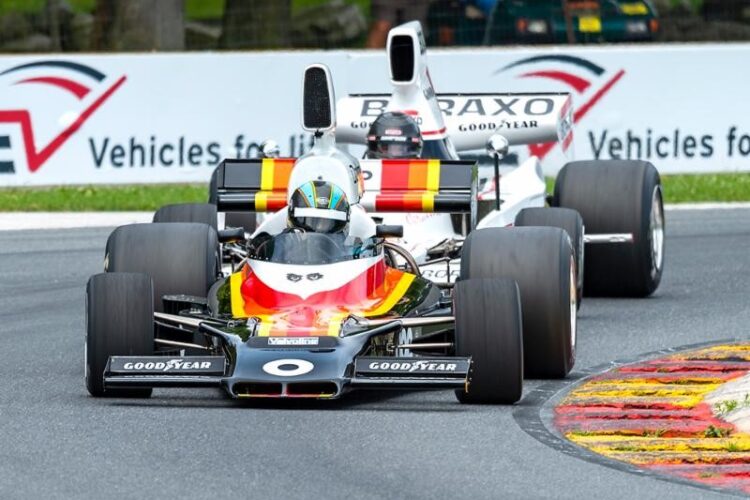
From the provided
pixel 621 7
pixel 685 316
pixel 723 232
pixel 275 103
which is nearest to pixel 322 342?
pixel 685 316

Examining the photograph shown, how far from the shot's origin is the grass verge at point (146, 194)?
68.6ft

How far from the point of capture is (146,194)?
70.8 feet

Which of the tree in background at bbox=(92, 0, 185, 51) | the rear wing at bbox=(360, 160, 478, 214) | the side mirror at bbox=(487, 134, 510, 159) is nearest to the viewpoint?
the rear wing at bbox=(360, 160, 478, 214)

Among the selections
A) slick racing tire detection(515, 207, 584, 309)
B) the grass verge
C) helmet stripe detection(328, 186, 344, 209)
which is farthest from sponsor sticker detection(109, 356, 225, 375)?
the grass verge

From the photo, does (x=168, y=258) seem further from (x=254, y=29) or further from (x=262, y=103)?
(x=254, y=29)

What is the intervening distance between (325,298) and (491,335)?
947 millimetres

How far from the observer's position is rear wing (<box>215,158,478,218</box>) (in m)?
11.9

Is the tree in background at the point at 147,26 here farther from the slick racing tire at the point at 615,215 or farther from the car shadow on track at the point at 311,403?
the car shadow on track at the point at 311,403

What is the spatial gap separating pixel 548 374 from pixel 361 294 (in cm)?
111

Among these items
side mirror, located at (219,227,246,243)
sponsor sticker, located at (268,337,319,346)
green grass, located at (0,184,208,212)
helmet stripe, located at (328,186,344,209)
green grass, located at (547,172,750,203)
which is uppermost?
helmet stripe, located at (328,186,344,209)

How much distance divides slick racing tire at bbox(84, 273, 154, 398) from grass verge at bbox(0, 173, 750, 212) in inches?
415

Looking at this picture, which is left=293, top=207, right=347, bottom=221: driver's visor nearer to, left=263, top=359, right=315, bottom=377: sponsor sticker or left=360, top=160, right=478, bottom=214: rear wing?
left=360, top=160, right=478, bottom=214: rear wing

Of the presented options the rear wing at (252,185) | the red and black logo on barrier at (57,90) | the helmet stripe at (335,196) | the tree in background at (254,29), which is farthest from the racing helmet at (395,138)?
the tree in background at (254,29)

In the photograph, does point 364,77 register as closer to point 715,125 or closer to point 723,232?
point 715,125
